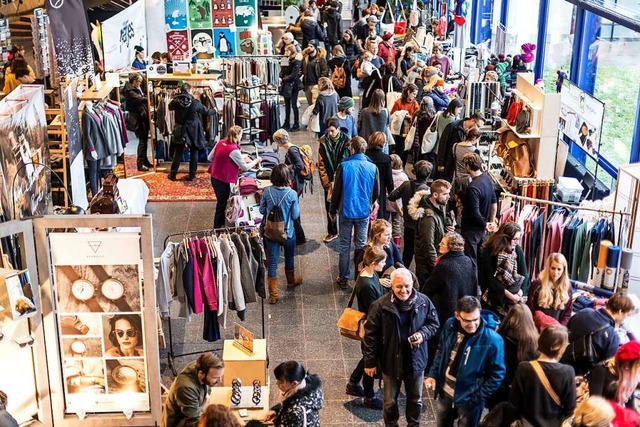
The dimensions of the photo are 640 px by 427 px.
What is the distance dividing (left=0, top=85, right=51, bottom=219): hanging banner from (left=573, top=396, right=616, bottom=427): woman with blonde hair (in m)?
4.24

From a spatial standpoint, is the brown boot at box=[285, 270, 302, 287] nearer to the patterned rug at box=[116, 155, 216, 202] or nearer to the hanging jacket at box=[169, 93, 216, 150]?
the patterned rug at box=[116, 155, 216, 202]

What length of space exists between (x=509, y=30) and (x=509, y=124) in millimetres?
7846

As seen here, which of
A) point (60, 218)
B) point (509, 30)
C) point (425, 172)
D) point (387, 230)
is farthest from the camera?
point (509, 30)

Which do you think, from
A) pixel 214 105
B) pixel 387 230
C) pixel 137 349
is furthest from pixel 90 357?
pixel 214 105

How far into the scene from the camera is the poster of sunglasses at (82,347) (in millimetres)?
6289

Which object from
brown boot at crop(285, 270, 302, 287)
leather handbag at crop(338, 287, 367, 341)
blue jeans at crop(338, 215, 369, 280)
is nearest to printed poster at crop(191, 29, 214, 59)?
brown boot at crop(285, 270, 302, 287)

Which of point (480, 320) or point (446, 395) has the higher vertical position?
point (480, 320)

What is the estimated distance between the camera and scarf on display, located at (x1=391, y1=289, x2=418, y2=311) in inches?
234

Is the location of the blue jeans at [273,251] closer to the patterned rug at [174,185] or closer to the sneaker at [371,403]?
the sneaker at [371,403]

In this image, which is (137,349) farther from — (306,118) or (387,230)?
(306,118)

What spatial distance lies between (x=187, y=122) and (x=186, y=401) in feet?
23.6

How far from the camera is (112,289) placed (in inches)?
243

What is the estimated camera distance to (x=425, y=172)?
8.23 meters

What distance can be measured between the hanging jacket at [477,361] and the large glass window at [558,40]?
27.7ft
